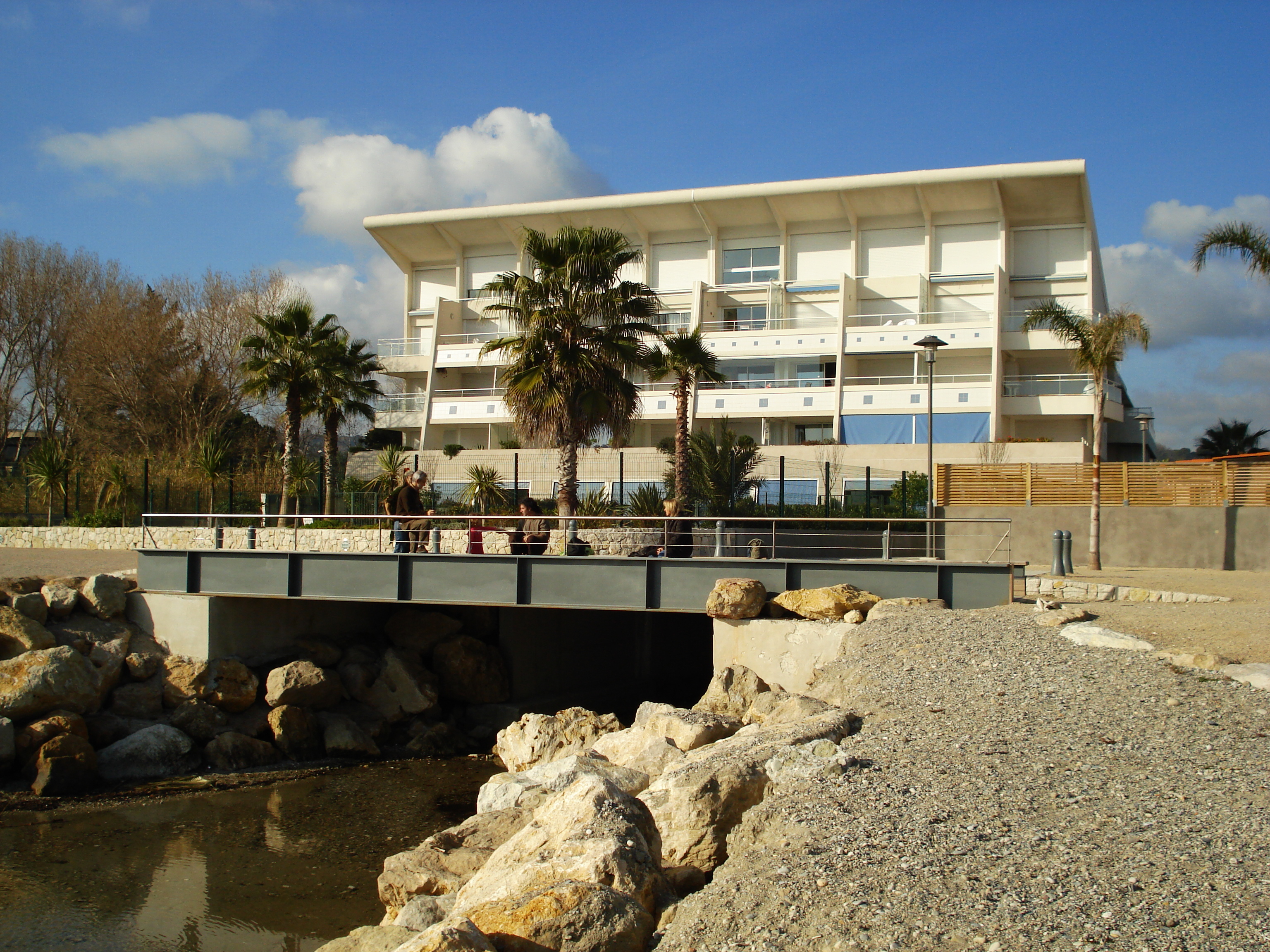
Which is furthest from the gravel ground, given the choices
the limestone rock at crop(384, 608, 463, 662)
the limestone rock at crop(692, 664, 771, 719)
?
the limestone rock at crop(384, 608, 463, 662)

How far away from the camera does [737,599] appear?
47.5 ft

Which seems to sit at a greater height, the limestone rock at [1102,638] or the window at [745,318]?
the window at [745,318]

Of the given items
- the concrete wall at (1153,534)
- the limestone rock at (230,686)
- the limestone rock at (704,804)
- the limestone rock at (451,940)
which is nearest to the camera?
the limestone rock at (451,940)

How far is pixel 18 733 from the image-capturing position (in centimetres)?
1436

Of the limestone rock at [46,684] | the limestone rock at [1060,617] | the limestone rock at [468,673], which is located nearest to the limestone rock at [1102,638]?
the limestone rock at [1060,617]

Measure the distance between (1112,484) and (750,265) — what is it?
89.5 feet

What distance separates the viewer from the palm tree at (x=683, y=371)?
25375 millimetres

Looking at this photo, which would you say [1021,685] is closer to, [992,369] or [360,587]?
[360,587]

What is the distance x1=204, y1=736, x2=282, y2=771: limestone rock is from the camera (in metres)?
15.5

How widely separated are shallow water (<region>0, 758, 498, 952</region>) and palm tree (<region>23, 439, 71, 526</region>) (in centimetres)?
1844

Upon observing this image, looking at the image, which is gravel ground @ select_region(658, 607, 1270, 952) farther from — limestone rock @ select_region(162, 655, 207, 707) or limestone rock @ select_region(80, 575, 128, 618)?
limestone rock @ select_region(80, 575, 128, 618)

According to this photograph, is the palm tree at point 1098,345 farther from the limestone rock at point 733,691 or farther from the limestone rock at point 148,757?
the limestone rock at point 148,757

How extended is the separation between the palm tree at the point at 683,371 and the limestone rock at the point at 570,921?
61.3ft

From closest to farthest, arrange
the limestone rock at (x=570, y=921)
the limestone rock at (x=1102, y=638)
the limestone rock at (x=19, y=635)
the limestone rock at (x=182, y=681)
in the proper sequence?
the limestone rock at (x=570, y=921)
the limestone rock at (x=1102, y=638)
the limestone rock at (x=19, y=635)
the limestone rock at (x=182, y=681)
